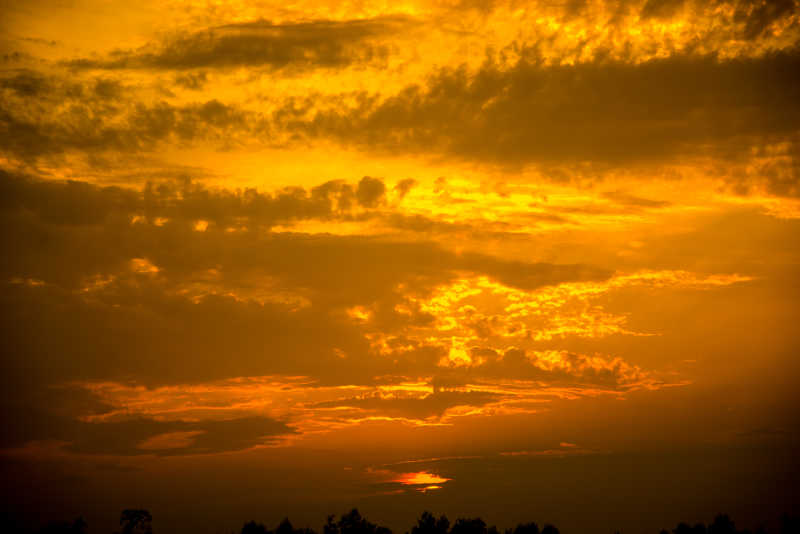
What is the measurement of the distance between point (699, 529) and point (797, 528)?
790 inches

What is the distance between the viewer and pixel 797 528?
19838 cm

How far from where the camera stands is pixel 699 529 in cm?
19988
